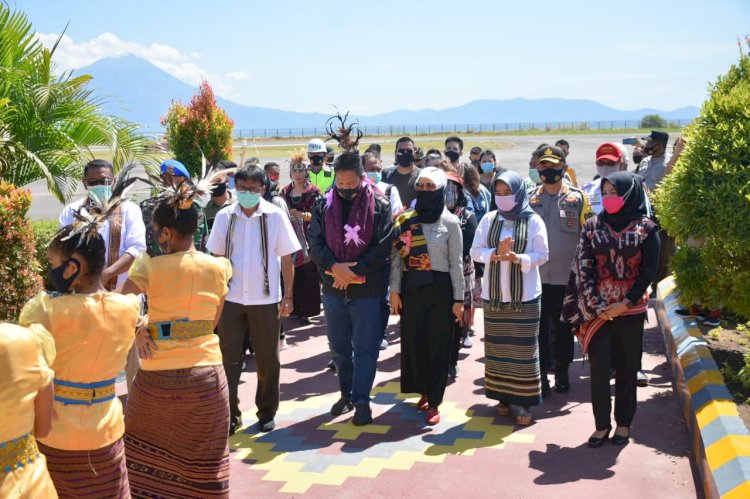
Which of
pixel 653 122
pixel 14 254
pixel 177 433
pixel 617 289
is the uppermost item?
pixel 653 122

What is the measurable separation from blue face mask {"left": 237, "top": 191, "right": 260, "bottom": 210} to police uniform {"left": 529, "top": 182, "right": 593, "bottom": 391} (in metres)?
2.77

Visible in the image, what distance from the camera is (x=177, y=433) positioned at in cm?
473

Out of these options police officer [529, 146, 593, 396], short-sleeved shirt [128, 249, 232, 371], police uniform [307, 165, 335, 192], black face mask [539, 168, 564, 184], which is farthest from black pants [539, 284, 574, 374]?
police uniform [307, 165, 335, 192]

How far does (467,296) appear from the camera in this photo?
7.99m

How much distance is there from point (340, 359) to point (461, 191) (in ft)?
6.88

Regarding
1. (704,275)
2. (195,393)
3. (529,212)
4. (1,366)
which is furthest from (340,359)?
(1,366)

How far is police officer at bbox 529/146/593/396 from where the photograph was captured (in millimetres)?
7680

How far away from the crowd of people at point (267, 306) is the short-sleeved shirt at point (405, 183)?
0.86m

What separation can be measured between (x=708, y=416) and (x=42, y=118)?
7183 millimetres

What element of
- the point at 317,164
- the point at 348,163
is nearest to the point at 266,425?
the point at 348,163

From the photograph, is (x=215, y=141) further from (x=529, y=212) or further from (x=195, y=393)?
(x=195, y=393)

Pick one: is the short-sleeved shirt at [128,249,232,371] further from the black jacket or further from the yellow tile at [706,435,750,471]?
the yellow tile at [706,435,750,471]

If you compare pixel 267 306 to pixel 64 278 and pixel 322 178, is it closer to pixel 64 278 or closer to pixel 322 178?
pixel 64 278

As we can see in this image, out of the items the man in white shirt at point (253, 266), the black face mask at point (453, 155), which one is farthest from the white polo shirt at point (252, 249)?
the black face mask at point (453, 155)
